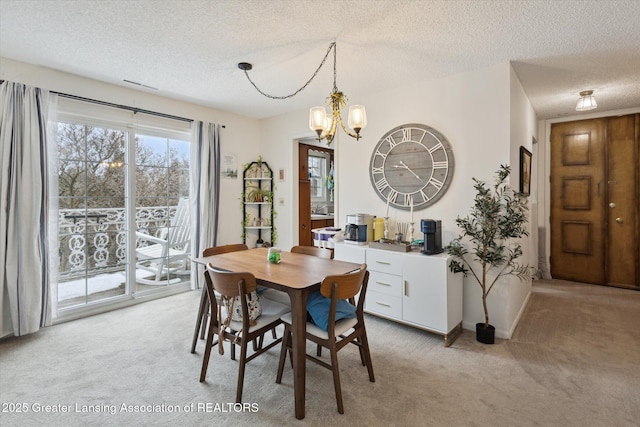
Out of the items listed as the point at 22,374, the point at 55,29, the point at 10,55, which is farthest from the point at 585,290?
the point at 10,55

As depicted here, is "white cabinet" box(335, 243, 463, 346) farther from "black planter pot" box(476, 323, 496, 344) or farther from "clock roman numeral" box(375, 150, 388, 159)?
"clock roman numeral" box(375, 150, 388, 159)

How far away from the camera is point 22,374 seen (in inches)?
90.8

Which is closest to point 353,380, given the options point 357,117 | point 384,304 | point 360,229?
point 384,304

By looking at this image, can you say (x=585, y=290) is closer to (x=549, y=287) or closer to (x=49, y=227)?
(x=549, y=287)

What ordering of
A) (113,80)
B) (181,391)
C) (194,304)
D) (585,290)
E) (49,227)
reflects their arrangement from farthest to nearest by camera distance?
(585,290), (194,304), (113,80), (49,227), (181,391)

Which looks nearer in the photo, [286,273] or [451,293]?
[286,273]

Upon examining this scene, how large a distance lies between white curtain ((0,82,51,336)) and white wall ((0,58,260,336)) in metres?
0.15

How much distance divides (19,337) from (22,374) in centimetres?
83

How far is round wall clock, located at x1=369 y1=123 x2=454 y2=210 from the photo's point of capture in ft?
10.6

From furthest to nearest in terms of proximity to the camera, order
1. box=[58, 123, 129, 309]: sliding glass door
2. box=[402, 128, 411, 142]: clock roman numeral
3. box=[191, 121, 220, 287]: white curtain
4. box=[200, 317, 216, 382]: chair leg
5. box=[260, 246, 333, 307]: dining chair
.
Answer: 1. box=[191, 121, 220, 287]: white curtain
2. box=[402, 128, 411, 142]: clock roman numeral
3. box=[58, 123, 129, 309]: sliding glass door
4. box=[260, 246, 333, 307]: dining chair
5. box=[200, 317, 216, 382]: chair leg

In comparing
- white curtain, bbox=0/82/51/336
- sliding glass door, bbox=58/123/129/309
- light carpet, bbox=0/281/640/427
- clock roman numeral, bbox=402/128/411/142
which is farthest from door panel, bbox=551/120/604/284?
white curtain, bbox=0/82/51/336

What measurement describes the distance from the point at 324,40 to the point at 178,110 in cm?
250

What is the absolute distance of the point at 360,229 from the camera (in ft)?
11.4

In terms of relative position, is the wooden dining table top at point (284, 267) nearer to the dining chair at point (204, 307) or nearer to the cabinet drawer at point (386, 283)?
the dining chair at point (204, 307)
